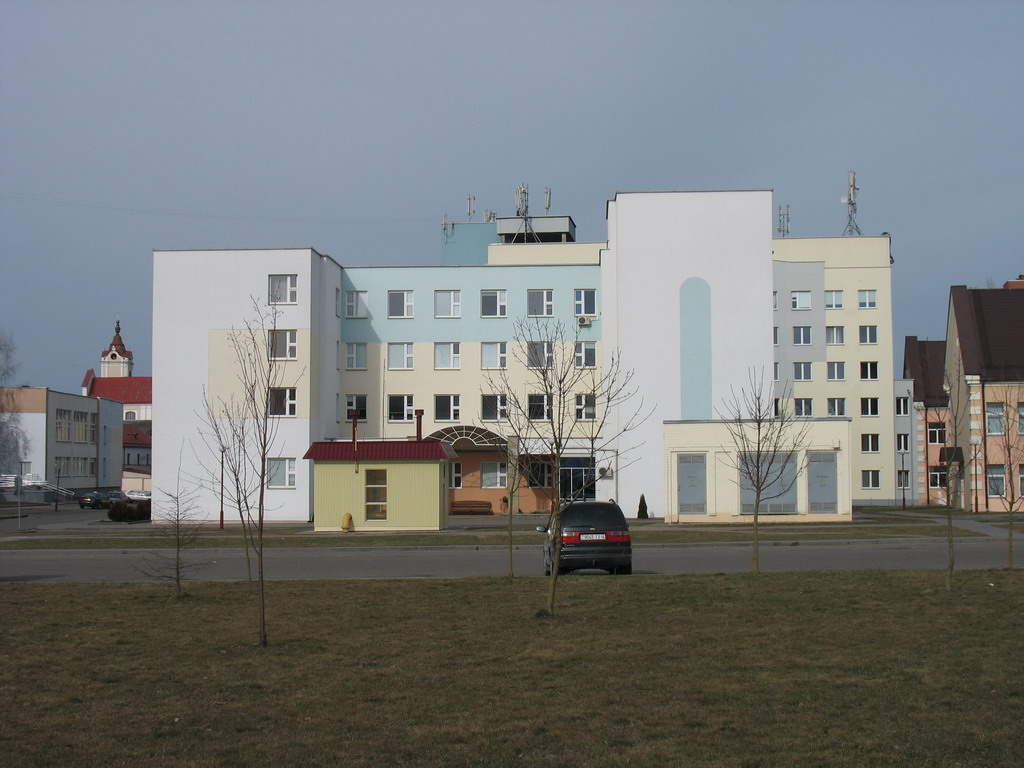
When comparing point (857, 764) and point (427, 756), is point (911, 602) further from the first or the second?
point (427, 756)

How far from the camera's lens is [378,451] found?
36844mm

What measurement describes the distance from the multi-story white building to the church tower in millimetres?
128656

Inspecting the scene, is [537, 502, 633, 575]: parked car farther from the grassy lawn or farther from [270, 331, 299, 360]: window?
[270, 331, 299, 360]: window

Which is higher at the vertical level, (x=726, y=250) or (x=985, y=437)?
(x=726, y=250)

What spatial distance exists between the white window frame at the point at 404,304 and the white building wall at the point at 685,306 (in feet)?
42.0

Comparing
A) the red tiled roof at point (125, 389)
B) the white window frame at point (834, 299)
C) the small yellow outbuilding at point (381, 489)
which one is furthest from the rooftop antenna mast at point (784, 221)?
the red tiled roof at point (125, 389)

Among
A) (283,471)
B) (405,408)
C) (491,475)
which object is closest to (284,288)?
(283,471)

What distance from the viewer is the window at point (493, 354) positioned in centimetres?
5541

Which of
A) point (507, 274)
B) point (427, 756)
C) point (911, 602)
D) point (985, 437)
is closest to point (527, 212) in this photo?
point (507, 274)

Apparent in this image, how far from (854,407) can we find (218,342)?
136 ft

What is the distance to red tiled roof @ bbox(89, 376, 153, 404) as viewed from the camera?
154m

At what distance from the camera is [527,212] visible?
72688mm

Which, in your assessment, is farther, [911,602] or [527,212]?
[527,212]

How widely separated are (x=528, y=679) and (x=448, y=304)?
4722cm
